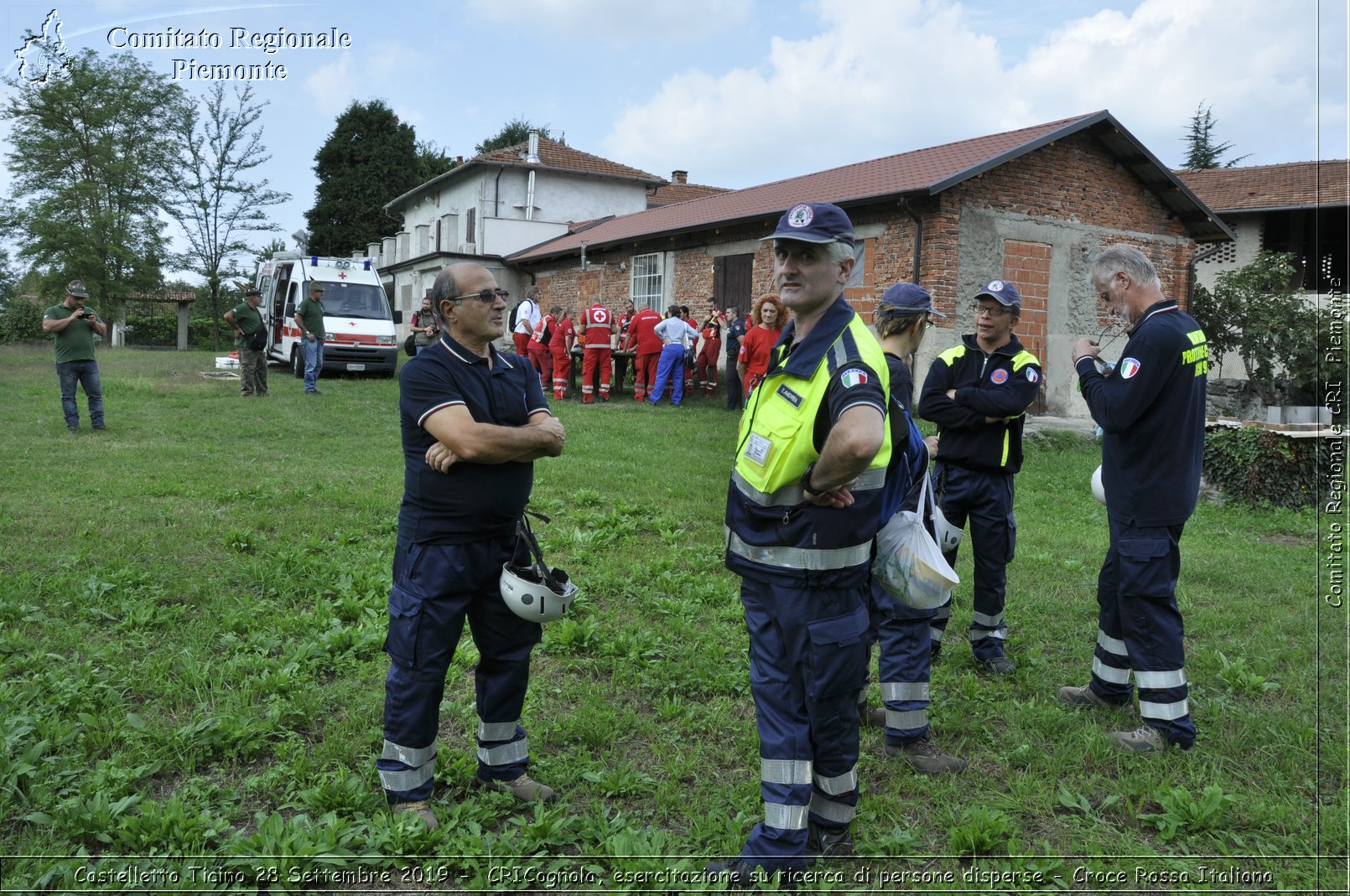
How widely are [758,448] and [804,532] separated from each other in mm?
291

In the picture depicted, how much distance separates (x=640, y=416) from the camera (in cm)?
1491

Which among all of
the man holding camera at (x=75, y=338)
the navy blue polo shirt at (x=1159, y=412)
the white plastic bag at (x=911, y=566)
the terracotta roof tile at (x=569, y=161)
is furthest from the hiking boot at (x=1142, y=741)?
the terracotta roof tile at (x=569, y=161)

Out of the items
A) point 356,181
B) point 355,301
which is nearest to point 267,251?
point 356,181

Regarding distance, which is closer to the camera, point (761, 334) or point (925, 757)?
point (925, 757)

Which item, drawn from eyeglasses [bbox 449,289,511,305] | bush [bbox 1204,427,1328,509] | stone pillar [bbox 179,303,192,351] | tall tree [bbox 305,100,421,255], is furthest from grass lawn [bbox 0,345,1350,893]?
tall tree [bbox 305,100,421,255]

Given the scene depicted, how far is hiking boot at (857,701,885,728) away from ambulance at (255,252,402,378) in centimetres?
1799

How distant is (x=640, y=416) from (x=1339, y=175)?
461 inches

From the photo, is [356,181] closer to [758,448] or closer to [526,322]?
[526,322]

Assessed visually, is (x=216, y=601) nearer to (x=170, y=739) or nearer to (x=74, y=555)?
(x=74, y=555)

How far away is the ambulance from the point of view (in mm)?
20250

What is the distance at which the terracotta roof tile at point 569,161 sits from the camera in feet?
110

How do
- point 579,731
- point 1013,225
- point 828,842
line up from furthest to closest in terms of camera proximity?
1. point 1013,225
2. point 579,731
3. point 828,842

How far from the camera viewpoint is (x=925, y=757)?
3.75 meters

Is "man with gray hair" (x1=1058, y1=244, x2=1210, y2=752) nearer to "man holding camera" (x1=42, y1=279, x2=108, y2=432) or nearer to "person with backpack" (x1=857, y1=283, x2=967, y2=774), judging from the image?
"person with backpack" (x1=857, y1=283, x2=967, y2=774)
